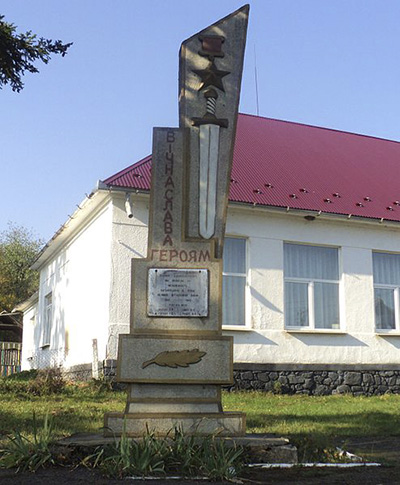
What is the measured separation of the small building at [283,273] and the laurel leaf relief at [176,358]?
699 cm

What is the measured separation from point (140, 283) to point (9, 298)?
40.5 m

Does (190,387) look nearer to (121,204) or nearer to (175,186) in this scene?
(175,186)

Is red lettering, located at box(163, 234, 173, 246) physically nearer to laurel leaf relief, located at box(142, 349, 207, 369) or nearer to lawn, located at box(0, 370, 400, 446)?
laurel leaf relief, located at box(142, 349, 207, 369)

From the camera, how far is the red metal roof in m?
15.2

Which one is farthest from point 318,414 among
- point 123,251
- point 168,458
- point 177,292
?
point 123,251

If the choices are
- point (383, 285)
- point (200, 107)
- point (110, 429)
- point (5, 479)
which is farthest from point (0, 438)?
point (383, 285)

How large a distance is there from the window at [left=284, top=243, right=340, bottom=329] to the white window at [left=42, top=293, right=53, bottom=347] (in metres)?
8.51

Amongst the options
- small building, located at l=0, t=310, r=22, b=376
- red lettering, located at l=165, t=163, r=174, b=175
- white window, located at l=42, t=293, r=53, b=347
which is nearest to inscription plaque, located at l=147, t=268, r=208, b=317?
red lettering, located at l=165, t=163, r=174, b=175

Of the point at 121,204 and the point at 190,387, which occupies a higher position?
the point at 121,204

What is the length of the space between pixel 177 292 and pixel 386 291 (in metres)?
10.9

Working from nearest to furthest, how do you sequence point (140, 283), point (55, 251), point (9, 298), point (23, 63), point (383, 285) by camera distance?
point (140, 283)
point (23, 63)
point (383, 285)
point (55, 251)
point (9, 298)

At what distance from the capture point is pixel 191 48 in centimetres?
771

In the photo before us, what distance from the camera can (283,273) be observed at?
1518 cm

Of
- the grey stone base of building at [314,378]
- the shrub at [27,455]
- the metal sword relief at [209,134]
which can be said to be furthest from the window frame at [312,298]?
the shrub at [27,455]
